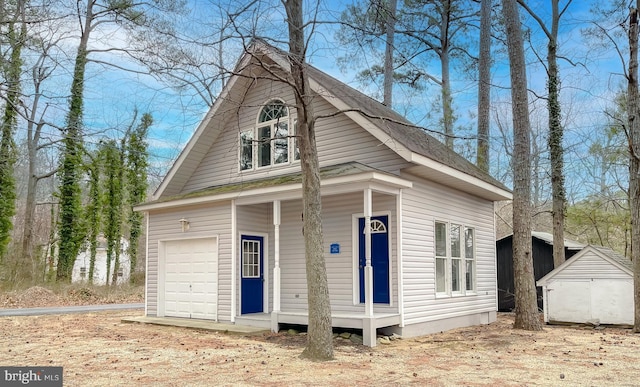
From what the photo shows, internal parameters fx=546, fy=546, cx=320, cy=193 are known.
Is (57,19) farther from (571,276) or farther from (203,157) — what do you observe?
(571,276)

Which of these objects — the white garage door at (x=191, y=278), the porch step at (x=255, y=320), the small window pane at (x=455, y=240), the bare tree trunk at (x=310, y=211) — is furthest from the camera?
the small window pane at (x=455, y=240)

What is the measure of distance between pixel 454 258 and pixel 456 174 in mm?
2122

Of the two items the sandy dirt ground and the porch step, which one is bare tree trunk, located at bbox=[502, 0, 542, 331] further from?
the porch step

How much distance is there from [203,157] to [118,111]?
14.2 ft

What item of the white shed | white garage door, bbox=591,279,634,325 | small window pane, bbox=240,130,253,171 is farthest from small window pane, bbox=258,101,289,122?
white garage door, bbox=591,279,634,325

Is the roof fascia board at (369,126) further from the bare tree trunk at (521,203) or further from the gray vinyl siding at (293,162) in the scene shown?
the bare tree trunk at (521,203)

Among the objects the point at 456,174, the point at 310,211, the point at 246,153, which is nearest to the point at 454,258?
the point at 456,174

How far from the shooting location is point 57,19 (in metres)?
7.92

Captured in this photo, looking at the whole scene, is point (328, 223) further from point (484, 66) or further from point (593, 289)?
point (484, 66)

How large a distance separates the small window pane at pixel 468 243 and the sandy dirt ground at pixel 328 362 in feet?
6.63

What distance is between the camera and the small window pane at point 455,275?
40.3 feet

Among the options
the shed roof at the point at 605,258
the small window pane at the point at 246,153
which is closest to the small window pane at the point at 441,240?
the shed roof at the point at 605,258

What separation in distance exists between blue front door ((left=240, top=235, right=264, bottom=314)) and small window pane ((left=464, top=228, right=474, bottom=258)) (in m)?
4.84

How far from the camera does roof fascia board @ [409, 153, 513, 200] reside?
10254 millimetres
